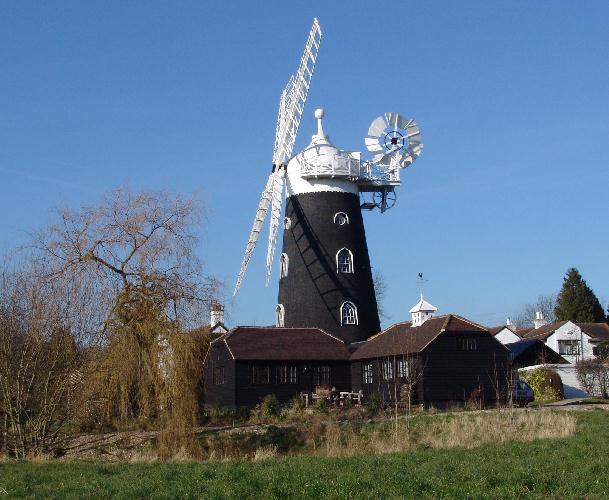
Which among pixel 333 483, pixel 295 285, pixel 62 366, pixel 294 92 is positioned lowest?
pixel 333 483

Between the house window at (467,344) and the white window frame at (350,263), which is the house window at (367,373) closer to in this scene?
the house window at (467,344)

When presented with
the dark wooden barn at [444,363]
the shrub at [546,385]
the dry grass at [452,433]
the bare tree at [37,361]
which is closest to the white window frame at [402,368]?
the dark wooden barn at [444,363]

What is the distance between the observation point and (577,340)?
52.5 metres

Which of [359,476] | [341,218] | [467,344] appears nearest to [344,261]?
[341,218]

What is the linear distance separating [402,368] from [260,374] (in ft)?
19.1

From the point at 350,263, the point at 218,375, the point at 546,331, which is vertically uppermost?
the point at 350,263

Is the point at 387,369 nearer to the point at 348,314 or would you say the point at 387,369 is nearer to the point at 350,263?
the point at 348,314

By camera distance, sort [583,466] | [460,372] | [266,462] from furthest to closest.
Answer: [460,372]
[266,462]
[583,466]

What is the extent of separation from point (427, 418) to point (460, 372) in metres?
7.61

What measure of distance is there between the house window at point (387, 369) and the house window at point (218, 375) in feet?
Result: 22.5

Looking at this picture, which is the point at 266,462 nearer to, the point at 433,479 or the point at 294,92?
the point at 433,479

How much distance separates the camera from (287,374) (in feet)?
112

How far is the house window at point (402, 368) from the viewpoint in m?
32.1

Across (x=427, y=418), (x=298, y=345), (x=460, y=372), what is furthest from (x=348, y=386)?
(x=427, y=418)
